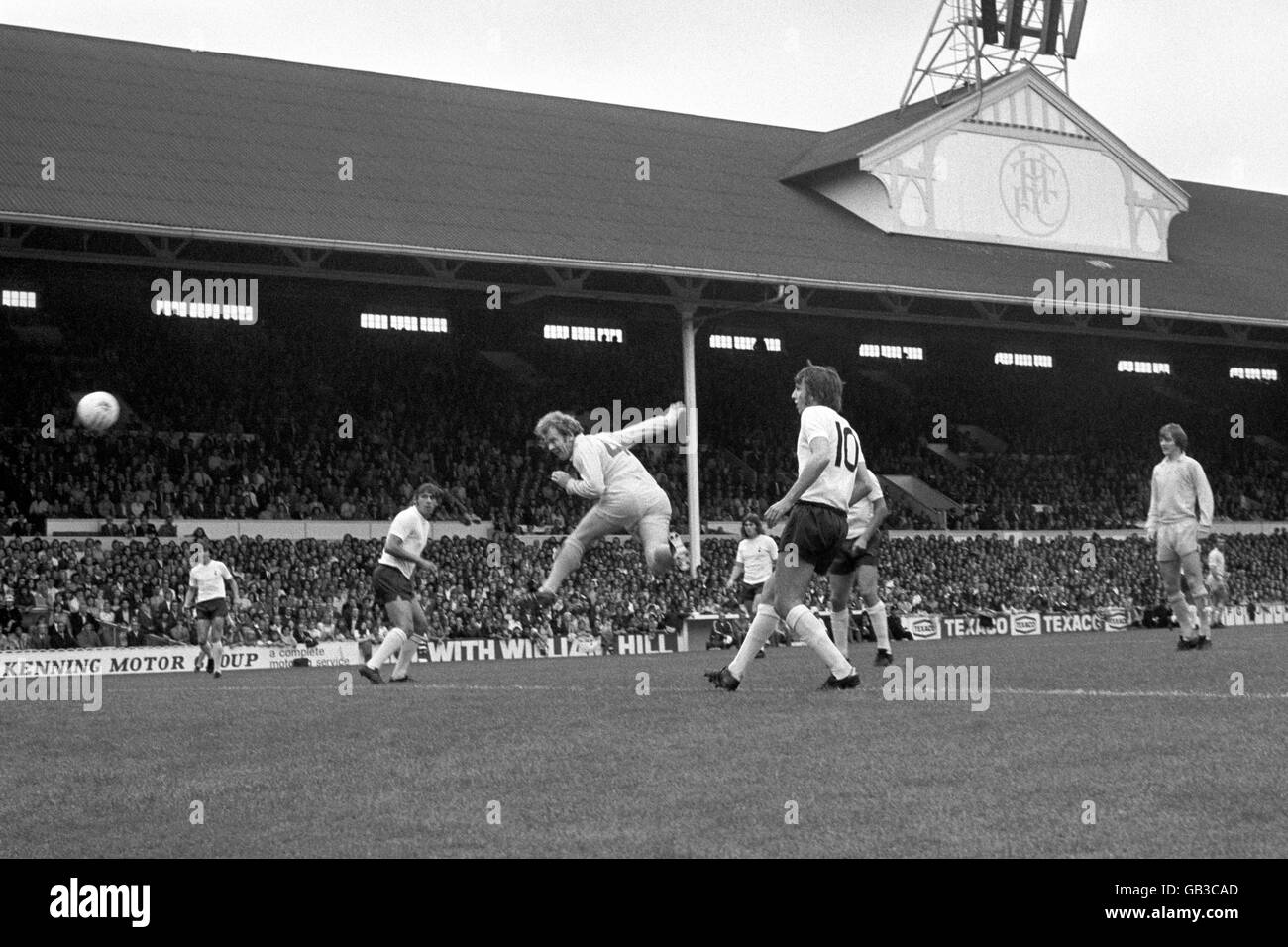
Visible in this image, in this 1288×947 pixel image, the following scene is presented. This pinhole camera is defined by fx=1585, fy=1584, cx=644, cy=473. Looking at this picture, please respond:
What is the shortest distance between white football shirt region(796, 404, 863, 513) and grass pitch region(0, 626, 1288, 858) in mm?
1420

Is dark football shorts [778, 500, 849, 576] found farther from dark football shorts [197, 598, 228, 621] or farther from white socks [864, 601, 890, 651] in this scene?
dark football shorts [197, 598, 228, 621]

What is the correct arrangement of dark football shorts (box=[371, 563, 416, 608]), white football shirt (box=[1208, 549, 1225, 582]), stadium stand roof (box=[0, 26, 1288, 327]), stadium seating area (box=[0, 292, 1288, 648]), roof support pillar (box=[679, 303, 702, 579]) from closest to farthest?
dark football shorts (box=[371, 563, 416, 608]) < white football shirt (box=[1208, 549, 1225, 582]) < stadium stand roof (box=[0, 26, 1288, 327]) < stadium seating area (box=[0, 292, 1288, 648]) < roof support pillar (box=[679, 303, 702, 579])

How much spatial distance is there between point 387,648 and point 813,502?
706 cm

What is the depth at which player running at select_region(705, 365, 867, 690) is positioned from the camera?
424 inches

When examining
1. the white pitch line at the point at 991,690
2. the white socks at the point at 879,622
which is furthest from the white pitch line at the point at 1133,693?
the white socks at the point at 879,622

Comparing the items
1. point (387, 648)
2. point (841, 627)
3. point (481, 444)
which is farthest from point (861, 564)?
point (481, 444)

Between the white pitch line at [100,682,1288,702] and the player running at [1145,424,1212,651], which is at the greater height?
the player running at [1145,424,1212,651]

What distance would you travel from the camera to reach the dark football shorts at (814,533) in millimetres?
10828

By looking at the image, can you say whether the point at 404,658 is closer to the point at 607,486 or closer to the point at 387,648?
the point at 387,648

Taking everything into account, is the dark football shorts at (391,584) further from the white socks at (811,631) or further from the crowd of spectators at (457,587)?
the crowd of spectators at (457,587)

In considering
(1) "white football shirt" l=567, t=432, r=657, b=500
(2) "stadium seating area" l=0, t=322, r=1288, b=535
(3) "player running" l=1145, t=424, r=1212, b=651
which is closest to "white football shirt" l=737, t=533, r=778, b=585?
(3) "player running" l=1145, t=424, r=1212, b=651

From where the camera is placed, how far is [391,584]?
1647cm

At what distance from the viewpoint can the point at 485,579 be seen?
32.9 m
